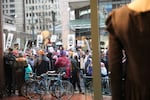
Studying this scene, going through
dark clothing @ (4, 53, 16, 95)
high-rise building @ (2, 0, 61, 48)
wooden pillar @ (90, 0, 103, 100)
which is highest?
high-rise building @ (2, 0, 61, 48)

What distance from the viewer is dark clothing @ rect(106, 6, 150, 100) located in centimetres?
112

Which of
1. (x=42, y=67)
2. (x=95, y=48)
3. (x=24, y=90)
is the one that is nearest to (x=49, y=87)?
(x=42, y=67)

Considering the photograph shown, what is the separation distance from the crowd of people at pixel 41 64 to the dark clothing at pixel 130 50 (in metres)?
4.83

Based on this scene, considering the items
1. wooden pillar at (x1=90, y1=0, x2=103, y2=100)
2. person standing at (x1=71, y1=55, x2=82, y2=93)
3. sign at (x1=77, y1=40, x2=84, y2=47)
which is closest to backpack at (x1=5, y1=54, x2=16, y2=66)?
person standing at (x1=71, y1=55, x2=82, y2=93)

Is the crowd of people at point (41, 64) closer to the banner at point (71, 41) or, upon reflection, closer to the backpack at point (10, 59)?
the backpack at point (10, 59)

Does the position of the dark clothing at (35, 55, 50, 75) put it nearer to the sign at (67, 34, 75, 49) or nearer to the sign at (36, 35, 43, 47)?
the sign at (36, 35, 43, 47)

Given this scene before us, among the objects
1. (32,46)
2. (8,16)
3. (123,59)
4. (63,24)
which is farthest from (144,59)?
(8,16)

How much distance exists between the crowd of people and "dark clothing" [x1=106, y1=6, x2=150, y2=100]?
15.9 ft

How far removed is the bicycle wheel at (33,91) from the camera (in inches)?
283

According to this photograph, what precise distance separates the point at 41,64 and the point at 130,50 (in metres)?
6.17

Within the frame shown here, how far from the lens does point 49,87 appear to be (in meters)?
7.07

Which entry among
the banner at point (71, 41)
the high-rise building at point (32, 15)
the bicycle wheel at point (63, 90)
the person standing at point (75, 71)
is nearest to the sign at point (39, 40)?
the high-rise building at point (32, 15)

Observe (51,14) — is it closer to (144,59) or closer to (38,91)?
(38,91)

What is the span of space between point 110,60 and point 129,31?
5.3 inches
